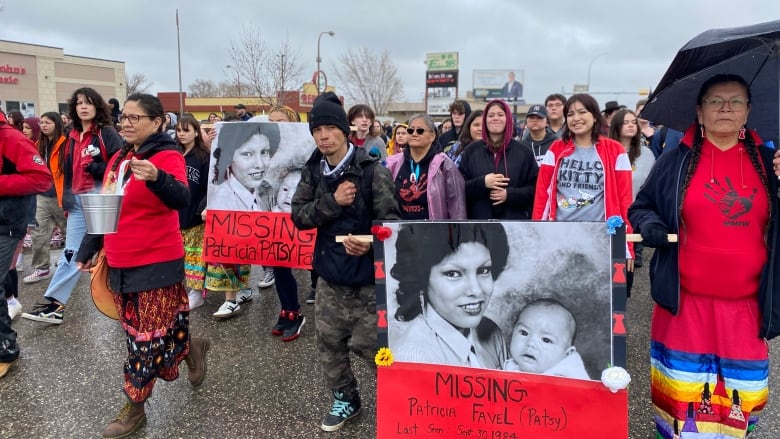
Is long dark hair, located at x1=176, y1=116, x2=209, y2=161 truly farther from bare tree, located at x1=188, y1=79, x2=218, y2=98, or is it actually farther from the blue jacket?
bare tree, located at x1=188, y1=79, x2=218, y2=98

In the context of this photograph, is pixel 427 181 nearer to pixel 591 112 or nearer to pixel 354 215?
pixel 354 215

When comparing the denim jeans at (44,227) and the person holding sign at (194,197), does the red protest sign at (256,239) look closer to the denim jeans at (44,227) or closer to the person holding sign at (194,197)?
the person holding sign at (194,197)

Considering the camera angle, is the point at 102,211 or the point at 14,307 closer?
the point at 102,211

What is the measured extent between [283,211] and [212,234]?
73cm

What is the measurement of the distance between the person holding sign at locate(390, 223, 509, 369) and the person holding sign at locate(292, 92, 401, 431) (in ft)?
1.34

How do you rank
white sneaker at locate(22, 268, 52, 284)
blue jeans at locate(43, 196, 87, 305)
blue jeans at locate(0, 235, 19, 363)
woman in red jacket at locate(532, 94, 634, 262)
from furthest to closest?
white sneaker at locate(22, 268, 52, 284) < blue jeans at locate(43, 196, 87, 305) < blue jeans at locate(0, 235, 19, 363) < woman in red jacket at locate(532, 94, 634, 262)

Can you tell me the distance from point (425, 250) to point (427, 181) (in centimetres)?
127

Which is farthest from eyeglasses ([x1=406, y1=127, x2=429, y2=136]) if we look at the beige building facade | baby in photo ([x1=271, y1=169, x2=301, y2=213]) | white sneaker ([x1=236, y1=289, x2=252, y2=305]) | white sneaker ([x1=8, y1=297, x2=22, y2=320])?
the beige building facade

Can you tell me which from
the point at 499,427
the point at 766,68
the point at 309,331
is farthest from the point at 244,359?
the point at 766,68

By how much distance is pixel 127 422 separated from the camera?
2902 millimetres

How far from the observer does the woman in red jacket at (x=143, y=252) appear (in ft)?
9.28

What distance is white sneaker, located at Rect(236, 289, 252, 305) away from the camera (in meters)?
5.21

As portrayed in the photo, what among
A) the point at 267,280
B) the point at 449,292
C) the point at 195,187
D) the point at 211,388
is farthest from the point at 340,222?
the point at 267,280

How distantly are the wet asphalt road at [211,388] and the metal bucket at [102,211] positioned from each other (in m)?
1.30
